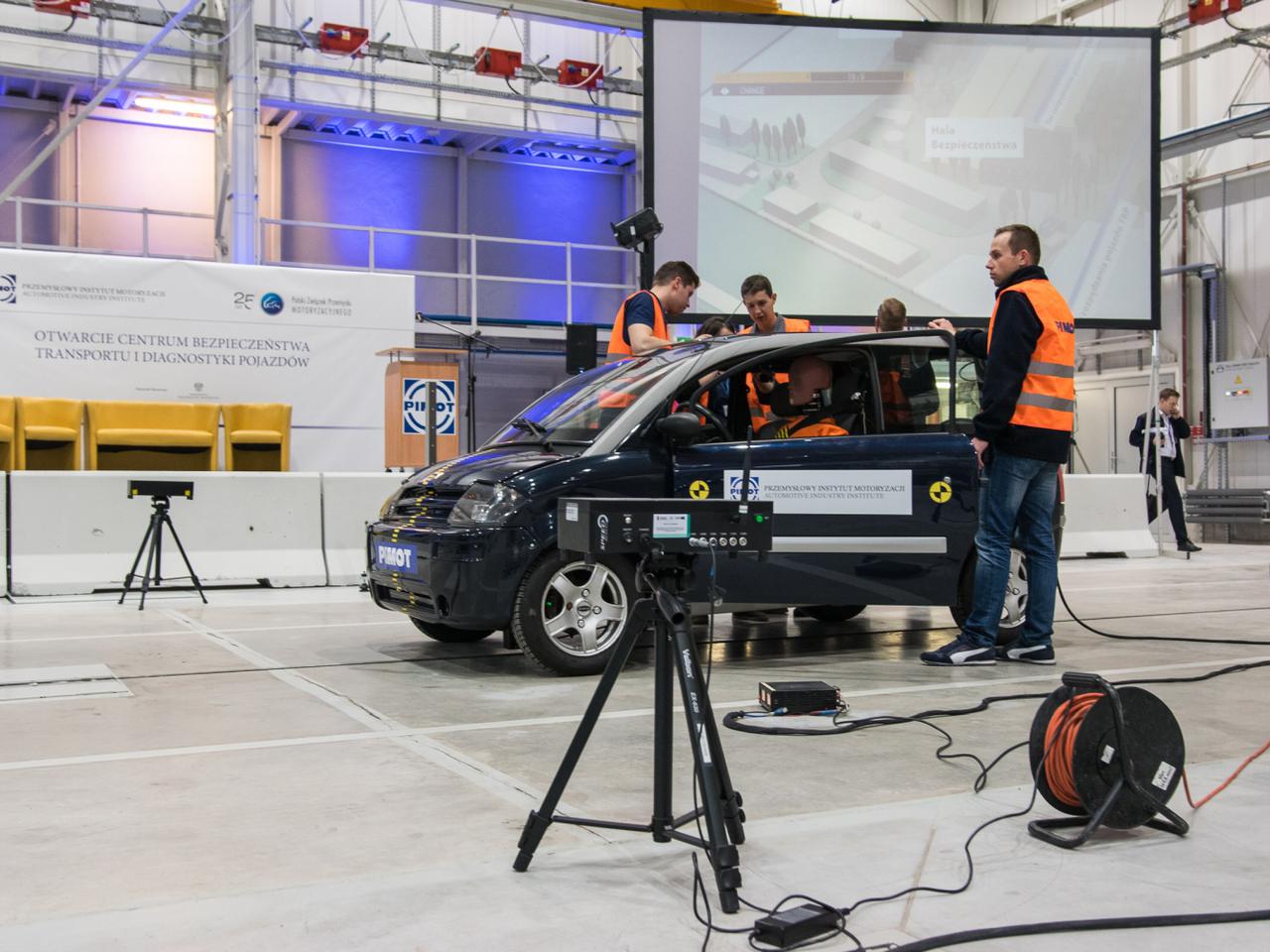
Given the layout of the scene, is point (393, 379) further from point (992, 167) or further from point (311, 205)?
point (311, 205)

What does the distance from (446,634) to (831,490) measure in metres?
2.19

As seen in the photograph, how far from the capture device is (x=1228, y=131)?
59.1 feet

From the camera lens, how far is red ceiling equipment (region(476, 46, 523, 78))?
19391 millimetres

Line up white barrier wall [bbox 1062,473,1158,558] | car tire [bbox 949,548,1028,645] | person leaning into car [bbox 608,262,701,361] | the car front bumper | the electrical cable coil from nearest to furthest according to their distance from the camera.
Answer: the electrical cable coil < the car front bumper < car tire [bbox 949,548,1028,645] < person leaning into car [bbox 608,262,701,361] < white barrier wall [bbox 1062,473,1158,558]

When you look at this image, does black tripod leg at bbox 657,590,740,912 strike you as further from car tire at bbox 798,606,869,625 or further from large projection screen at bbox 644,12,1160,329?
large projection screen at bbox 644,12,1160,329

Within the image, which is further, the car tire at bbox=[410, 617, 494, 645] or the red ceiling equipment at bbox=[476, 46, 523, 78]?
the red ceiling equipment at bbox=[476, 46, 523, 78]

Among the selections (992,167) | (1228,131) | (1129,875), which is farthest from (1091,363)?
(1129,875)

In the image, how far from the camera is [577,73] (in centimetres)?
2014

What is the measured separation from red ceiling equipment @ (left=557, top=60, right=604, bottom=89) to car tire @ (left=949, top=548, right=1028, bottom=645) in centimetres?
1555

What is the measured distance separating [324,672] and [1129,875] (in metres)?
3.86

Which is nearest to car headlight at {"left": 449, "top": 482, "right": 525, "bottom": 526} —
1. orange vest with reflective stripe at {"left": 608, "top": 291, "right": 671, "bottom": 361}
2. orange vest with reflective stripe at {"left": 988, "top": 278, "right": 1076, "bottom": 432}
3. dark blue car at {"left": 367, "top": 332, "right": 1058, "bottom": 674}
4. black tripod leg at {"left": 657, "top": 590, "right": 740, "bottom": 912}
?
A: dark blue car at {"left": 367, "top": 332, "right": 1058, "bottom": 674}

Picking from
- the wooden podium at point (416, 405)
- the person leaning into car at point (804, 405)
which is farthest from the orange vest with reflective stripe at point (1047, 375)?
the wooden podium at point (416, 405)

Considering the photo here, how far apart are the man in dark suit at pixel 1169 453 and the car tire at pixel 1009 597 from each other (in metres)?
8.30

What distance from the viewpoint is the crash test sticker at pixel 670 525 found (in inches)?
105
